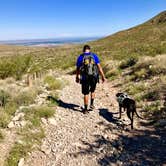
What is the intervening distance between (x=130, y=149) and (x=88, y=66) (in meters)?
2.62

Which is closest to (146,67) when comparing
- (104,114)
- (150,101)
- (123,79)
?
(123,79)

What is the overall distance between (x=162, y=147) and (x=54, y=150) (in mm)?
2135

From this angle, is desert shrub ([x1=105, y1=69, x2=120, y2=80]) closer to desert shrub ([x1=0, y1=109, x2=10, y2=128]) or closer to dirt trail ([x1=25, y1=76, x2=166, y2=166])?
dirt trail ([x1=25, y1=76, x2=166, y2=166])

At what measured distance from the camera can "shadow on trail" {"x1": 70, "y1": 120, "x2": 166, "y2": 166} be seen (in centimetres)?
462

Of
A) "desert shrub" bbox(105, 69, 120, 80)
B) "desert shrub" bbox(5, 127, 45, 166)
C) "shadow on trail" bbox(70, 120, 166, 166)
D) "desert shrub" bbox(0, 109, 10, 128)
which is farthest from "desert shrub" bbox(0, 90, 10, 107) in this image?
"desert shrub" bbox(105, 69, 120, 80)

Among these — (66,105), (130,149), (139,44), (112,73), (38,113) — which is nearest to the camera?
(130,149)

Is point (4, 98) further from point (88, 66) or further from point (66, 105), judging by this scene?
point (88, 66)

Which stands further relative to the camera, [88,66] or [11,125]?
[88,66]

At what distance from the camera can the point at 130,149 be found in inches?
199

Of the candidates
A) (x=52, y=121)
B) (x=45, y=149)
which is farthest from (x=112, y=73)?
(x=45, y=149)

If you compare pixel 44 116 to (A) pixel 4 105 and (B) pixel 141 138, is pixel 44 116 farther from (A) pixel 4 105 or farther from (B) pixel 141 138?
(B) pixel 141 138

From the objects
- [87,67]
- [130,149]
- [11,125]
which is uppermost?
[87,67]

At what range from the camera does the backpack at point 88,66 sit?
684 cm

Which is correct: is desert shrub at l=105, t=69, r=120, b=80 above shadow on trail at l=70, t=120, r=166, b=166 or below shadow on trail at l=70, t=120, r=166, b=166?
above
